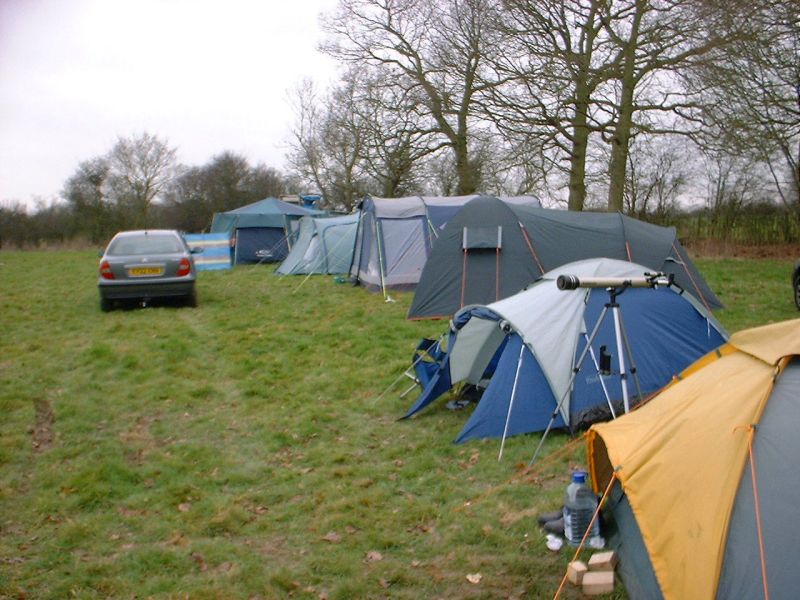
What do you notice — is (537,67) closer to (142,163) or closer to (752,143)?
(752,143)

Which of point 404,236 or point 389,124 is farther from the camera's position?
point 389,124

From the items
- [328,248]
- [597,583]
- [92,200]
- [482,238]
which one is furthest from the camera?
[92,200]

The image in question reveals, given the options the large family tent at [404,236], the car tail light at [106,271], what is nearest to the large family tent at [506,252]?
the large family tent at [404,236]

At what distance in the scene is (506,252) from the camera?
12.0 m

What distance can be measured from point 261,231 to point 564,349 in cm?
1903

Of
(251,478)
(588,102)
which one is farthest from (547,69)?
(251,478)

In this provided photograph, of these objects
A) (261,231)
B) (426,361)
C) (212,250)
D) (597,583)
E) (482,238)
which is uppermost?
(261,231)

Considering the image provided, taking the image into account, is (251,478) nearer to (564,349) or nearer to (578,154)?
(564,349)

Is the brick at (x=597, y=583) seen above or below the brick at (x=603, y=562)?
below

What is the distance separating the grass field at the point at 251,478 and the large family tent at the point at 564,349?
0.26 meters

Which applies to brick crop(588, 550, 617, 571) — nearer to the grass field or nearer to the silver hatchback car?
the grass field

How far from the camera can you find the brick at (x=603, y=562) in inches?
156

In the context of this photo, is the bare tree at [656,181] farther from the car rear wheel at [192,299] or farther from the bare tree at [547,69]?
the car rear wheel at [192,299]

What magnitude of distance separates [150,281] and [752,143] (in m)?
13.0
